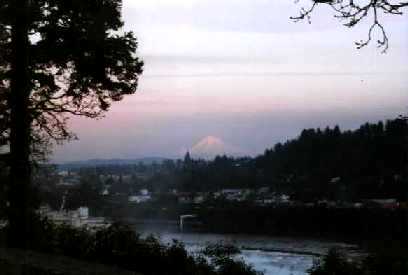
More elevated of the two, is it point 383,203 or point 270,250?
point 383,203

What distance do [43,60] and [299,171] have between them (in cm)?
2118

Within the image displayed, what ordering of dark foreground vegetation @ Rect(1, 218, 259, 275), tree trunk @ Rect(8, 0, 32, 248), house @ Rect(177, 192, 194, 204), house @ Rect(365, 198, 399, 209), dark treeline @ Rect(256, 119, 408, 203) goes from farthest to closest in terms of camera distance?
house @ Rect(177, 192, 194, 204)
dark treeline @ Rect(256, 119, 408, 203)
house @ Rect(365, 198, 399, 209)
tree trunk @ Rect(8, 0, 32, 248)
dark foreground vegetation @ Rect(1, 218, 259, 275)

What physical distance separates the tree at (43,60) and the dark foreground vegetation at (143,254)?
1856 millimetres

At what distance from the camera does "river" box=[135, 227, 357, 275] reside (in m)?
10.7

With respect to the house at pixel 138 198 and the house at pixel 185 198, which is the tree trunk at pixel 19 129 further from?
the house at pixel 185 198

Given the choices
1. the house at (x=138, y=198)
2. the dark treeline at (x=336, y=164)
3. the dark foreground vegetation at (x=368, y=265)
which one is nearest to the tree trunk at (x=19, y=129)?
the dark foreground vegetation at (x=368, y=265)

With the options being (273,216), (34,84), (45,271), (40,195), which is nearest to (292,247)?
(273,216)

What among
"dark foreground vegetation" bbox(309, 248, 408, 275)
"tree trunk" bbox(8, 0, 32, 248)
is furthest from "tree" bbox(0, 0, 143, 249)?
"dark foreground vegetation" bbox(309, 248, 408, 275)

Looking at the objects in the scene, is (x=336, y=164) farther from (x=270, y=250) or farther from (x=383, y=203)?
(x=270, y=250)

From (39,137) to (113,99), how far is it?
1705 millimetres

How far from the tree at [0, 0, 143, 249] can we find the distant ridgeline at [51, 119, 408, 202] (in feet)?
22.0

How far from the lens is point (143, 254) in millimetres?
9352

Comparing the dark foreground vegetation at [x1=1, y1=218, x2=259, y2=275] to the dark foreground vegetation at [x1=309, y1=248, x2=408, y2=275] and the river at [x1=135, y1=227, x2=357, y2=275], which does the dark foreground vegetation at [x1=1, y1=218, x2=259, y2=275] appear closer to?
the river at [x1=135, y1=227, x2=357, y2=275]

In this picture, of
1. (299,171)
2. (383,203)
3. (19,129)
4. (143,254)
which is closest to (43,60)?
(19,129)
